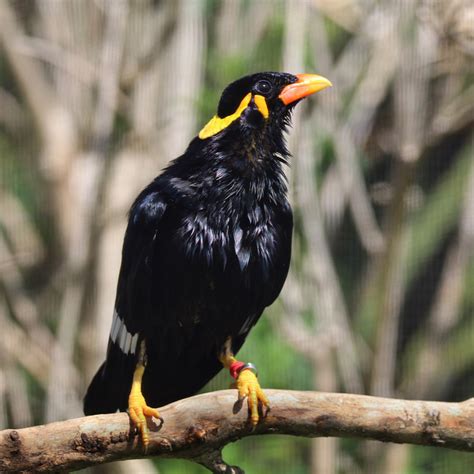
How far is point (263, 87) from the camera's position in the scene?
3.64 m

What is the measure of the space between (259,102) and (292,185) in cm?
211

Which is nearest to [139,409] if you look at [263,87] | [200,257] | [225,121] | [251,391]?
[251,391]

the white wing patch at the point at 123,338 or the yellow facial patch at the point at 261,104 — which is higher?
the yellow facial patch at the point at 261,104

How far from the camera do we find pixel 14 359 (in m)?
7.02

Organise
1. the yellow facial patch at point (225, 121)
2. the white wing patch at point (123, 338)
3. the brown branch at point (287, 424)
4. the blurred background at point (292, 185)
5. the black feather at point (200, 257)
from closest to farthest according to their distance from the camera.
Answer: the brown branch at point (287, 424)
the black feather at point (200, 257)
the white wing patch at point (123, 338)
the yellow facial patch at point (225, 121)
the blurred background at point (292, 185)

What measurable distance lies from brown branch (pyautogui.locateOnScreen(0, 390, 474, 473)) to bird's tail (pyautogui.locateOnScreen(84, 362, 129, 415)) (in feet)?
1.84

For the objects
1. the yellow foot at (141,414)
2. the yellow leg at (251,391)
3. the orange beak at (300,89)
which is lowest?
the yellow foot at (141,414)

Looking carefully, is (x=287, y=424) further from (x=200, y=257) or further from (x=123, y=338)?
(x=123, y=338)

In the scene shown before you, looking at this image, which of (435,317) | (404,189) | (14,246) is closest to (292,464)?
(435,317)

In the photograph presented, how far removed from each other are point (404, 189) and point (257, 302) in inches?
80.5

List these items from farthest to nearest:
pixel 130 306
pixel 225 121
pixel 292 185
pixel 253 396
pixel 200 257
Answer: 1. pixel 292 185
2. pixel 225 121
3. pixel 130 306
4. pixel 200 257
5. pixel 253 396

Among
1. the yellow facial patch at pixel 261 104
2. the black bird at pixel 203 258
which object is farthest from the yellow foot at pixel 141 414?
the yellow facial patch at pixel 261 104

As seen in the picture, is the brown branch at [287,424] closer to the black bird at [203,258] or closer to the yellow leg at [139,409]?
the yellow leg at [139,409]

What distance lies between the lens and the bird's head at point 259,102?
359 cm
